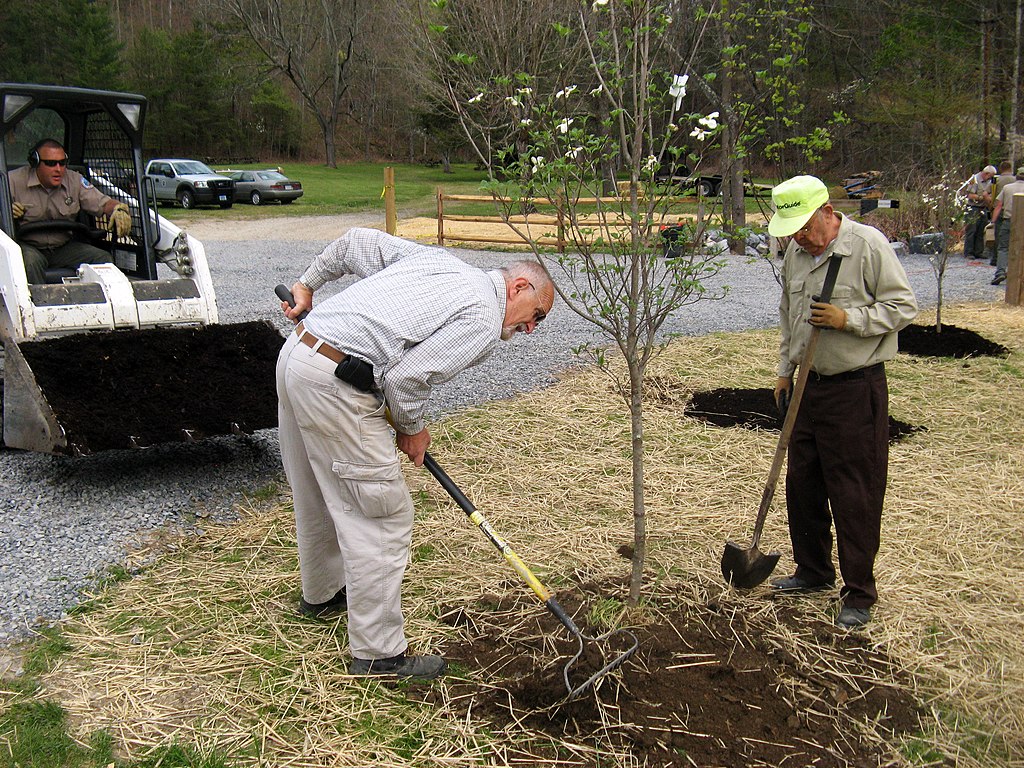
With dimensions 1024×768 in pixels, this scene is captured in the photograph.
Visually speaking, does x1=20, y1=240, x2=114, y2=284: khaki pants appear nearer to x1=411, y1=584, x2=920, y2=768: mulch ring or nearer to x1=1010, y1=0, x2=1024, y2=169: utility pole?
x1=411, y1=584, x2=920, y2=768: mulch ring

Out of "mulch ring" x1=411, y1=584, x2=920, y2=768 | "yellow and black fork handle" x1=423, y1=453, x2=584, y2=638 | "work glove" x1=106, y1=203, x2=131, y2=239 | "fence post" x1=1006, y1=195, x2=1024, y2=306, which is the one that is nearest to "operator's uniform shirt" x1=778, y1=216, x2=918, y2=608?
"mulch ring" x1=411, y1=584, x2=920, y2=768

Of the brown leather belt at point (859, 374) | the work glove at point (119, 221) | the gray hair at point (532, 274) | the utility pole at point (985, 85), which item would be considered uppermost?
the utility pole at point (985, 85)

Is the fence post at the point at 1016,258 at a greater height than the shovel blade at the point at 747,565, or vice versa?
the fence post at the point at 1016,258

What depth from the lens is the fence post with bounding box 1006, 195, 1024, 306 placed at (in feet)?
34.1

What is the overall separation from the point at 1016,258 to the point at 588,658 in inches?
389

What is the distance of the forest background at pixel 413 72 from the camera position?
13812 mm

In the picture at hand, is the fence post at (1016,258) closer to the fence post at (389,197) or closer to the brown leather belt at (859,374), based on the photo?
the brown leather belt at (859,374)

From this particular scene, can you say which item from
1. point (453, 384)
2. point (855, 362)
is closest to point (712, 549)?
point (855, 362)

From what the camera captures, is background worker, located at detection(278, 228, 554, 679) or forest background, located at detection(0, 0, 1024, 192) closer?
background worker, located at detection(278, 228, 554, 679)

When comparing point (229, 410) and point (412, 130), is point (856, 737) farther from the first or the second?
point (412, 130)

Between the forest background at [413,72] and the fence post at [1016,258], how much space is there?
3.01ft

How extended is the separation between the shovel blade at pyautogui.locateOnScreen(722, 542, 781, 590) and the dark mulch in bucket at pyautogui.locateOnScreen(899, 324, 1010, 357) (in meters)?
5.49

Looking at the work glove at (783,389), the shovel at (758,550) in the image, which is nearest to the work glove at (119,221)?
the work glove at (783,389)

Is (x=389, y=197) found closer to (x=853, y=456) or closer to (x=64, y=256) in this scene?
(x=64, y=256)
